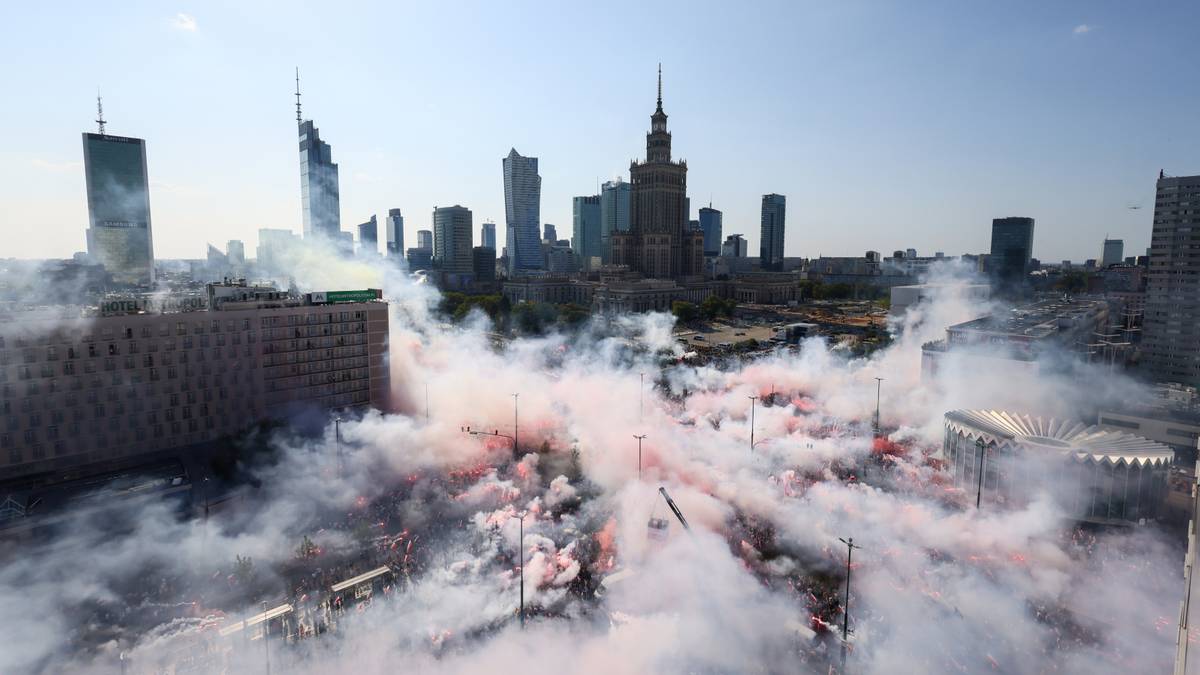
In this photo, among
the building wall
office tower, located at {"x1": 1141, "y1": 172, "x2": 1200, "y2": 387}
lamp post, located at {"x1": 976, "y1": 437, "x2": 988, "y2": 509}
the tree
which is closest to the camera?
lamp post, located at {"x1": 976, "y1": 437, "x2": 988, "y2": 509}

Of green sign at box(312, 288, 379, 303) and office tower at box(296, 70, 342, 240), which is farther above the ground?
office tower at box(296, 70, 342, 240)

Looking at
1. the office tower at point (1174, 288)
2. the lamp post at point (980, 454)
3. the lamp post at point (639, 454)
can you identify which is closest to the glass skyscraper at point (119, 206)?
the lamp post at point (639, 454)

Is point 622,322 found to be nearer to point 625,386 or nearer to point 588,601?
point 625,386

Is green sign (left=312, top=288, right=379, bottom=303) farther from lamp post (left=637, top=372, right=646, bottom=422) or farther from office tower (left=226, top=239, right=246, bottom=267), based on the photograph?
office tower (left=226, top=239, right=246, bottom=267)

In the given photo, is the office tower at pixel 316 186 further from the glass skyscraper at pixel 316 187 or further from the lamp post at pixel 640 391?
the lamp post at pixel 640 391

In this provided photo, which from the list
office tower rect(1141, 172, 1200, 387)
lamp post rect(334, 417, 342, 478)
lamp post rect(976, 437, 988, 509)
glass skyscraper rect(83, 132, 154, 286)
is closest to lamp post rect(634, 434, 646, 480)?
lamp post rect(334, 417, 342, 478)

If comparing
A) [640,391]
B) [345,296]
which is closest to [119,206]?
[345,296]

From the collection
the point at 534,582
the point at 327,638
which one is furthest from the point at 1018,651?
the point at 327,638

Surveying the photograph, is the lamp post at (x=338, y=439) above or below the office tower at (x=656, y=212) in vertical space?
below
